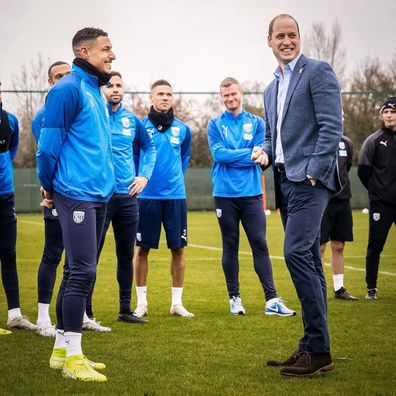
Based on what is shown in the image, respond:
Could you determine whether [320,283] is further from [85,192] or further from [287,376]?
[85,192]

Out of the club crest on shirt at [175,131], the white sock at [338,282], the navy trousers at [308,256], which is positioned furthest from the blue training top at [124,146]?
the white sock at [338,282]

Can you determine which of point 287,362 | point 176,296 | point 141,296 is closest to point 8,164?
point 141,296

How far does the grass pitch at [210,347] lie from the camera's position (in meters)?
→ 5.11

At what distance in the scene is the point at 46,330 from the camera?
7.19m

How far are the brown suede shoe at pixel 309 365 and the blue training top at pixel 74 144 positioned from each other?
Answer: 1774mm

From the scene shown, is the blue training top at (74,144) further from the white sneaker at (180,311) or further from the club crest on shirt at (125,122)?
the white sneaker at (180,311)

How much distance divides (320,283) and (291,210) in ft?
1.83

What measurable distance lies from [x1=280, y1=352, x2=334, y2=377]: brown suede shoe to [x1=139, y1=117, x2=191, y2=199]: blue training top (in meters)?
3.62

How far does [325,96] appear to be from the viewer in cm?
539

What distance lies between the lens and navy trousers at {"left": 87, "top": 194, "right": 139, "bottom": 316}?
25.8 feet

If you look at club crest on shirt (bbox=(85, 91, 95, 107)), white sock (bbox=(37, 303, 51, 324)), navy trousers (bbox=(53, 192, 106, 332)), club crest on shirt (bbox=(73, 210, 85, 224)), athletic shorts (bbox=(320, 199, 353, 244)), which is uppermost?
club crest on shirt (bbox=(85, 91, 95, 107))

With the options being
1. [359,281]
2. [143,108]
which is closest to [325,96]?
[359,281]

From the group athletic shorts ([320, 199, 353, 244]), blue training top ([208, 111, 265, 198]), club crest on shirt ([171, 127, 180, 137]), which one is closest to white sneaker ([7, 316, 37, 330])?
blue training top ([208, 111, 265, 198])

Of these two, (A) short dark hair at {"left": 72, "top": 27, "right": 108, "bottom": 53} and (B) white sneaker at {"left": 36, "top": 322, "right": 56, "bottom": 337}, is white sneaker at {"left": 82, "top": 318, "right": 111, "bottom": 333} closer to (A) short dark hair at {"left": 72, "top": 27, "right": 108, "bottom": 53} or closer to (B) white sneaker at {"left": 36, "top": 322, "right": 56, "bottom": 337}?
(B) white sneaker at {"left": 36, "top": 322, "right": 56, "bottom": 337}
